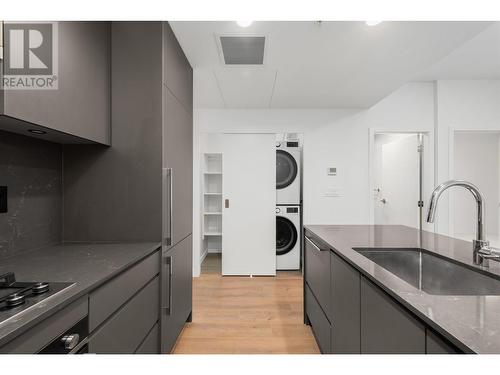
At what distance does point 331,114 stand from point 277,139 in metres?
0.87

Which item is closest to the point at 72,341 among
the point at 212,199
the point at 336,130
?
the point at 336,130

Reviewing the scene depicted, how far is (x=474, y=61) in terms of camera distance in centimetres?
344

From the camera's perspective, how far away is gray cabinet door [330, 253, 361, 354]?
1299 mm

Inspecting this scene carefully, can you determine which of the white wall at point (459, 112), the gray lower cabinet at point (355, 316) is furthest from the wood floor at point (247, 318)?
the white wall at point (459, 112)

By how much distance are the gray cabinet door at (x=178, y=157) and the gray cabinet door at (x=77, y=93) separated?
14.7 inches

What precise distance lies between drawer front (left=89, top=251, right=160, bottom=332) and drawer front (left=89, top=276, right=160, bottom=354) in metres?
0.04

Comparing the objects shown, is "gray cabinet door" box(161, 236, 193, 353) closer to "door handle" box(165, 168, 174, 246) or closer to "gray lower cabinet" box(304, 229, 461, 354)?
"door handle" box(165, 168, 174, 246)

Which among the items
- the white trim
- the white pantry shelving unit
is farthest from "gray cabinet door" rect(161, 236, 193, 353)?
the white trim

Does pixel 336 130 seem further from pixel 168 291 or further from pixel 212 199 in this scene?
pixel 168 291

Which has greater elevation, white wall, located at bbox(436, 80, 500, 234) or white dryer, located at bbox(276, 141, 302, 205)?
white wall, located at bbox(436, 80, 500, 234)

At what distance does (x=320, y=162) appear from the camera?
4176 mm
